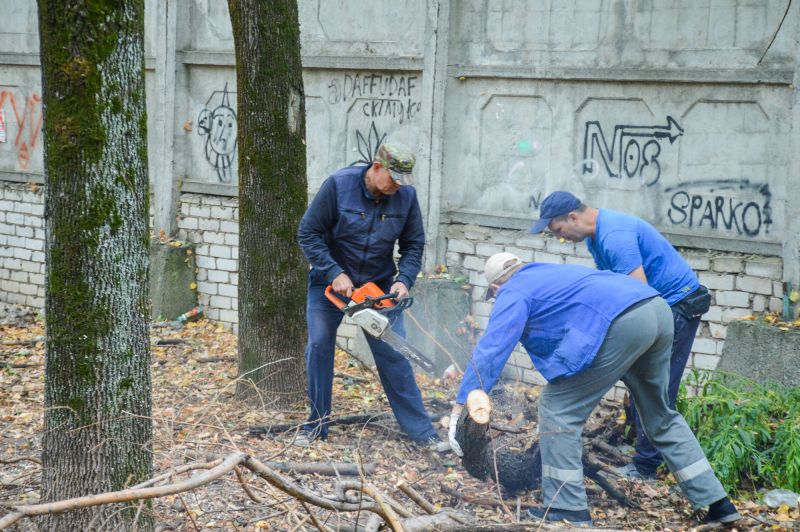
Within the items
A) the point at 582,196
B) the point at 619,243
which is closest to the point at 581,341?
the point at 619,243

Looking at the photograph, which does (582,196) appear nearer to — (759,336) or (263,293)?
(759,336)

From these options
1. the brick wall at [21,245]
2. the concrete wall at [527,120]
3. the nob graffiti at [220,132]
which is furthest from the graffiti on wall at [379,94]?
the brick wall at [21,245]

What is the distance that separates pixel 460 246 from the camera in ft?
27.3

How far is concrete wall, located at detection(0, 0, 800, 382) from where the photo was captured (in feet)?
22.4

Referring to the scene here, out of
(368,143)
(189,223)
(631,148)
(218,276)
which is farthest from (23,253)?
(631,148)

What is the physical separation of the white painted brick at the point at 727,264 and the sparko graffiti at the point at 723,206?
22cm

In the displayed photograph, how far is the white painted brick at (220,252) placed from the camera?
9.90m

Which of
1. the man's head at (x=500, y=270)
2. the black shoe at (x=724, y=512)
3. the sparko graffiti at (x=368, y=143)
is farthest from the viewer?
the sparko graffiti at (x=368, y=143)

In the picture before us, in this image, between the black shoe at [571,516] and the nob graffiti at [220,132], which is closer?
the black shoe at [571,516]

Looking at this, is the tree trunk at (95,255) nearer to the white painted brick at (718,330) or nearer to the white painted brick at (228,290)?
the white painted brick at (718,330)

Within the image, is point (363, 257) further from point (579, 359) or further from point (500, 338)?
point (579, 359)

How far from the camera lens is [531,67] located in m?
7.77

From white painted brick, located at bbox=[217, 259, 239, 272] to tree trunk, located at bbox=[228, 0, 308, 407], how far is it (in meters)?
3.16

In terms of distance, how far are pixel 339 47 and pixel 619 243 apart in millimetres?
4352
